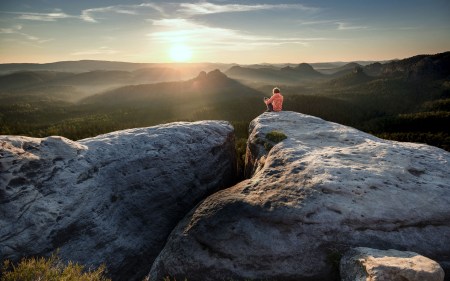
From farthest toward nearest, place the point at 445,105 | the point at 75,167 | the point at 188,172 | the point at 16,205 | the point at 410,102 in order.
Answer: the point at 410,102 < the point at 445,105 < the point at 188,172 < the point at 75,167 < the point at 16,205

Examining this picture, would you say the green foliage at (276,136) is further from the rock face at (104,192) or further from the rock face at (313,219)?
the rock face at (104,192)

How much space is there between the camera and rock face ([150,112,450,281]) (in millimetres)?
7934

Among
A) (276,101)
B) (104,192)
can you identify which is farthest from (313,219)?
(276,101)

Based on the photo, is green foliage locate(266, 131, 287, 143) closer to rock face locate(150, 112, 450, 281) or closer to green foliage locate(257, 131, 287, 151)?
green foliage locate(257, 131, 287, 151)

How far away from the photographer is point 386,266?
252 inches

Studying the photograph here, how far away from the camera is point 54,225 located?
361 inches

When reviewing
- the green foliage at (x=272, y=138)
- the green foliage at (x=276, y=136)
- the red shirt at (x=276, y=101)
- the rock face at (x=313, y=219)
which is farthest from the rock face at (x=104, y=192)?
the red shirt at (x=276, y=101)

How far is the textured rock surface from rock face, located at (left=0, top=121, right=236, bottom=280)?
6.58 metres

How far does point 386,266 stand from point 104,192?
855 cm

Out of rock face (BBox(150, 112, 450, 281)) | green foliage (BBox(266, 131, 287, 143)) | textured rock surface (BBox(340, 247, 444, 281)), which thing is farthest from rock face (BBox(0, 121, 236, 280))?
textured rock surface (BBox(340, 247, 444, 281))

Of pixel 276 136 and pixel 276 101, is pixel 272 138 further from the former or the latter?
pixel 276 101

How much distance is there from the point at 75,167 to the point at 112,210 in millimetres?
1877

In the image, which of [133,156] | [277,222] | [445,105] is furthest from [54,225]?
[445,105]

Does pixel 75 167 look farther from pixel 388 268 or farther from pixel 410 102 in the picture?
pixel 410 102
